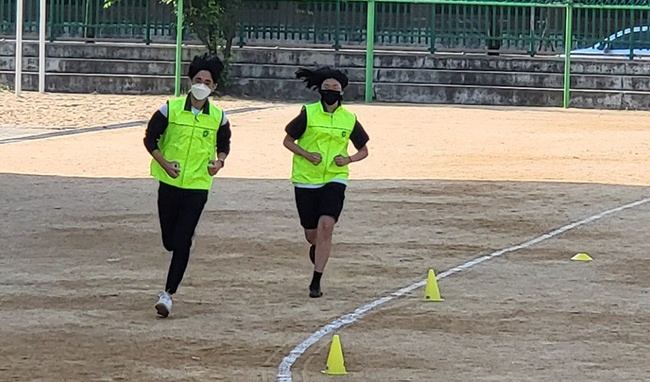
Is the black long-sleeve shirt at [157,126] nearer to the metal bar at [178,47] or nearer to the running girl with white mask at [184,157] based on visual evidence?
the running girl with white mask at [184,157]

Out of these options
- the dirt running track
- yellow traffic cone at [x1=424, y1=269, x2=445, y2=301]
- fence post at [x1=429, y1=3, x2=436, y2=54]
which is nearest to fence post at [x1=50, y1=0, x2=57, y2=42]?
fence post at [x1=429, y1=3, x2=436, y2=54]

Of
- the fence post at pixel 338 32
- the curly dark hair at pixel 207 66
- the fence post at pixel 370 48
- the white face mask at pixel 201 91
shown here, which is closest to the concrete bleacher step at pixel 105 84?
the fence post at pixel 338 32

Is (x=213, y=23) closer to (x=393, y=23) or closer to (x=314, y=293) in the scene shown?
(x=393, y=23)

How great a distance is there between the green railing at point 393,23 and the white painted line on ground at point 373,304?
19131mm

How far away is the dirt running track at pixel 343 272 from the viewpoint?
28.1ft

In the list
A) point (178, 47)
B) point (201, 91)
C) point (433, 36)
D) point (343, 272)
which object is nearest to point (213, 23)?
point (178, 47)

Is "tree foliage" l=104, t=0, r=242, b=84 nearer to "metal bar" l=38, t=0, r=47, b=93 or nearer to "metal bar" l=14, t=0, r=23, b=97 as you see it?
"metal bar" l=38, t=0, r=47, b=93

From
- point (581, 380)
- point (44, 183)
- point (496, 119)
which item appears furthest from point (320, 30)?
point (581, 380)

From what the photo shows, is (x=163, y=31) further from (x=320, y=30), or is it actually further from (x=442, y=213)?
(x=442, y=213)

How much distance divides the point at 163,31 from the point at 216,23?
2290mm

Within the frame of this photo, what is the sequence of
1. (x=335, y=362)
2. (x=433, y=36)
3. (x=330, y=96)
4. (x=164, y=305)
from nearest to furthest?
(x=335, y=362) → (x=164, y=305) → (x=330, y=96) → (x=433, y=36)

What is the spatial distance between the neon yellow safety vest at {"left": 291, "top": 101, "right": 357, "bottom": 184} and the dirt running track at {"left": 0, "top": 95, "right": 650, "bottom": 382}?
0.90m

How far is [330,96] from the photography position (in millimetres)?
10555

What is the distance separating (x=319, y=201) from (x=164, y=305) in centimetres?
153
